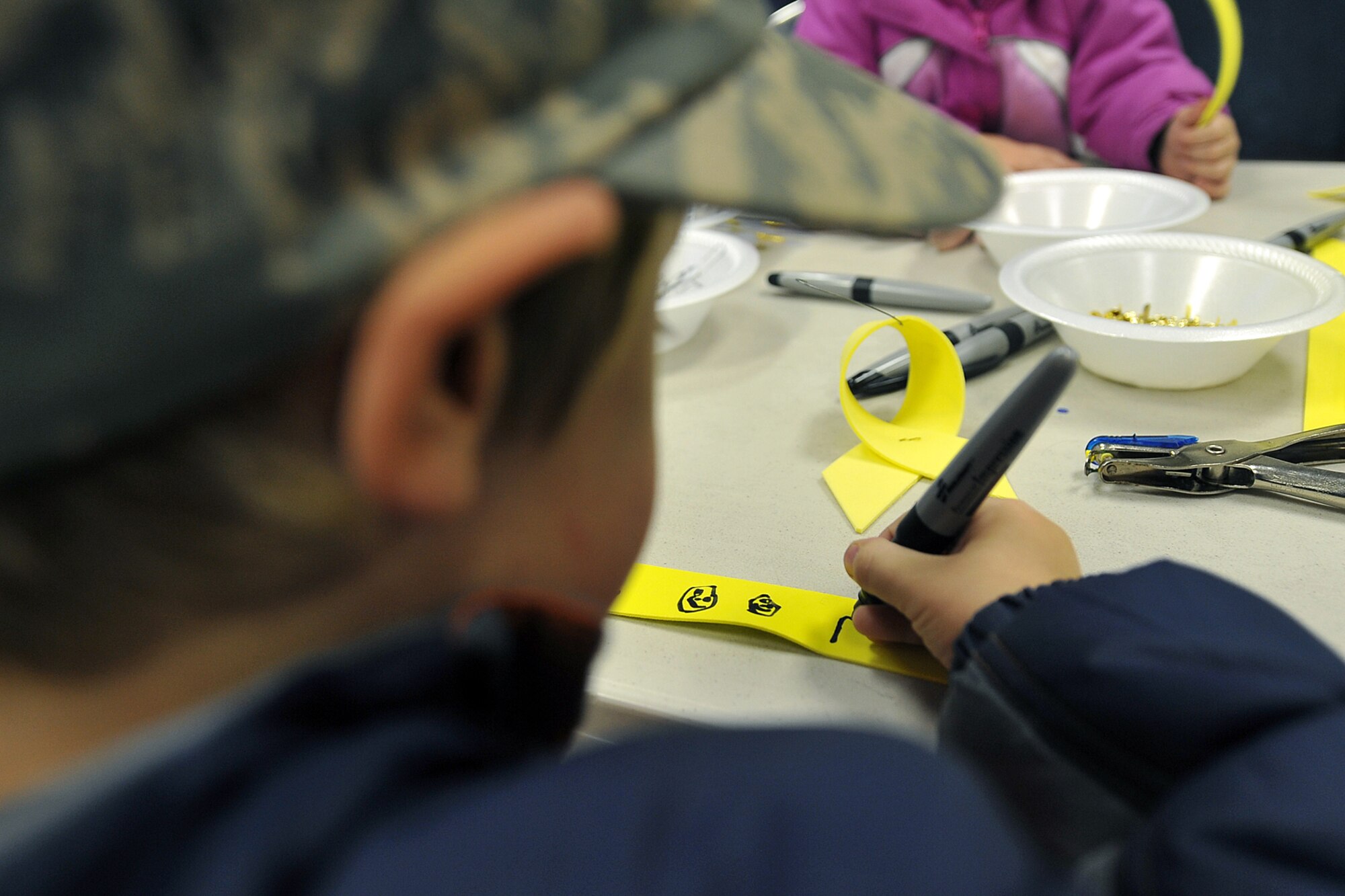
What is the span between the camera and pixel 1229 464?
1.76 feet

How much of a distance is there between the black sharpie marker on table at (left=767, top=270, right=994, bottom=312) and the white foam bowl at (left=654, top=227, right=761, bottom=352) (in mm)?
50

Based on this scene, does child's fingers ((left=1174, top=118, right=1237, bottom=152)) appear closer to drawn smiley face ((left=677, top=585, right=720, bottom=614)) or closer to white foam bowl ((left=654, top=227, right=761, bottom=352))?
white foam bowl ((left=654, top=227, right=761, bottom=352))

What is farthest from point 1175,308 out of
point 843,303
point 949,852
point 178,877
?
point 178,877

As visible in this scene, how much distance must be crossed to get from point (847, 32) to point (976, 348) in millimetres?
854

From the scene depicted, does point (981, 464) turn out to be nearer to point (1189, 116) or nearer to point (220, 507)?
point (220, 507)

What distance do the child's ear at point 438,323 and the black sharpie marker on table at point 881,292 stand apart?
0.67 meters

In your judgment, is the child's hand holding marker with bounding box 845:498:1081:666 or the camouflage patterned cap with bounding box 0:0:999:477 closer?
the camouflage patterned cap with bounding box 0:0:999:477

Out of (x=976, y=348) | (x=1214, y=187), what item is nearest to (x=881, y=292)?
(x=976, y=348)

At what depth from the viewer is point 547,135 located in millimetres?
193

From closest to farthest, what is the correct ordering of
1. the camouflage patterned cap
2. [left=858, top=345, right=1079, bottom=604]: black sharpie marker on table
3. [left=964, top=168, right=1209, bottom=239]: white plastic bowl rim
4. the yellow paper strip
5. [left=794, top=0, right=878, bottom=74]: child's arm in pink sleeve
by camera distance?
the camouflage patterned cap < [left=858, top=345, right=1079, bottom=604]: black sharpie marker on table < [left=964, top=168, right=1209, bottom=239]: white plastic bowl rim < the yellow paper strip < [left=794, top=0, right=878, bottom=74]: child's arm in pink sleeve

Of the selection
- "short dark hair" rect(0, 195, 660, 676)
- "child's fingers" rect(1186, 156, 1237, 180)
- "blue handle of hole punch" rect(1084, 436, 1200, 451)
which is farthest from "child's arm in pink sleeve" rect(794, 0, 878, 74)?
"short dark hair" rect(0, 195, 660, 676)

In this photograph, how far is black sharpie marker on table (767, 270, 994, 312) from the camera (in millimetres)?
817

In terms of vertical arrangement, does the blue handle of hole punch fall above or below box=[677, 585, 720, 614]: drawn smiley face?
above

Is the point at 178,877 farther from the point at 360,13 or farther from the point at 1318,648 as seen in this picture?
the point at 1318,648
